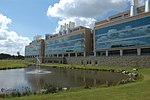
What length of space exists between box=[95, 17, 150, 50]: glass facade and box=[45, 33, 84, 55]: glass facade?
16.2 meters

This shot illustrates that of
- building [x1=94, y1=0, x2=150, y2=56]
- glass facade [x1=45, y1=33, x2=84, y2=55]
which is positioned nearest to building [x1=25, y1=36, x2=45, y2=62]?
glass facade [x1=45, y1=33, x2=84, y2=55]

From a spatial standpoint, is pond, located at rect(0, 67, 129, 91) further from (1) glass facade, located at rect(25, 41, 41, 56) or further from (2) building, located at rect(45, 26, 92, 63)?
(1) glass facade, located at rect(25, 41, 41, 56)

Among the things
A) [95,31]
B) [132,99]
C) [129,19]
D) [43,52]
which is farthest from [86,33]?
[132,99]

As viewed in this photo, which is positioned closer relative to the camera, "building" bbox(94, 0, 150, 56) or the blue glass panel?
the blue glass panel

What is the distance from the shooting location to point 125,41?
76.6 meters

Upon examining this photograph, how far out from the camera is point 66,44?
123m

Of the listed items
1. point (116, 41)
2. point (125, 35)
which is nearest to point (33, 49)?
point (116, 41)

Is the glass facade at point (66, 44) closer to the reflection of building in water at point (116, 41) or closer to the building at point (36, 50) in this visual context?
the reflection of building in water at point (116, 41)

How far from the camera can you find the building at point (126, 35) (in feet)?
228

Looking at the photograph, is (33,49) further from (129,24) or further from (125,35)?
(129,24)

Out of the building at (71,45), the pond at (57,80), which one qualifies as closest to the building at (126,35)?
the building at (71,45)

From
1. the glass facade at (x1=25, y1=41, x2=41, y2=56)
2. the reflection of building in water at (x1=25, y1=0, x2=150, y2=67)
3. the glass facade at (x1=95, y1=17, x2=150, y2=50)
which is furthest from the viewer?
the glass facade at (x1=25, y1=41, x2=41, y2=56)

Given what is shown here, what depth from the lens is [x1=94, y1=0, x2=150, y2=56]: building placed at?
69.4 meters

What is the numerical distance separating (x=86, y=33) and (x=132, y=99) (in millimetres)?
93705
